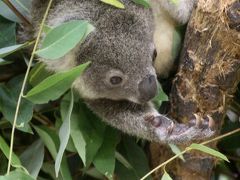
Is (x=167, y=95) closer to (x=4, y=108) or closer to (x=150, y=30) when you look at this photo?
(x=150, y=30)

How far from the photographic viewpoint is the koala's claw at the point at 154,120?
6.00ft

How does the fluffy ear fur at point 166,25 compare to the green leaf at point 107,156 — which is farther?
the fluffy ear fur at point 166,25

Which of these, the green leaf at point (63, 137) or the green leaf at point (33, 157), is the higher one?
the green leaf at point (63, 137)

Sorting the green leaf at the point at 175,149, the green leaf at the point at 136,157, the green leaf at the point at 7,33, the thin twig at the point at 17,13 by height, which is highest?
the thin twig at the point at 17,13

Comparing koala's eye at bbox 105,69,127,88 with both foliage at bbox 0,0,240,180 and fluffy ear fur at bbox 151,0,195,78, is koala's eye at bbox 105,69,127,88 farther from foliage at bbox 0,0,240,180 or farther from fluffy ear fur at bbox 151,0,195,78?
fluffy ear fur at bbox 151,0,195,78

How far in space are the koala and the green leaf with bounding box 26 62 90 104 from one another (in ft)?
0.74

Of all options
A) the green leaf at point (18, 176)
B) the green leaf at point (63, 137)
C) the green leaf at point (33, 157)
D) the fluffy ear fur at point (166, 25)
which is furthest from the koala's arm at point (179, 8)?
Answer: the green leaf at point (18, 176)

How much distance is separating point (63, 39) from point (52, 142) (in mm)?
429

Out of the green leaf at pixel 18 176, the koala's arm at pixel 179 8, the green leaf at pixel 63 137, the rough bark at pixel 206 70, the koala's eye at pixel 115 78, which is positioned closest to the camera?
the green leaf at pixel 18 176

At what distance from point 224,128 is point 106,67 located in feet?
1.90

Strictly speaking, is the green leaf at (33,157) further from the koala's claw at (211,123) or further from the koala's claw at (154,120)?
the koala's claw at (211,123)

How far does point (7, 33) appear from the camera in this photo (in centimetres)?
182

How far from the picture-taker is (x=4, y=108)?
5.73 ft

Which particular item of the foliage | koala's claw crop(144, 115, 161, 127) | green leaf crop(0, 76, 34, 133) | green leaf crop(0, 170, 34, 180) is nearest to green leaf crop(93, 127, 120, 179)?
the foliage
